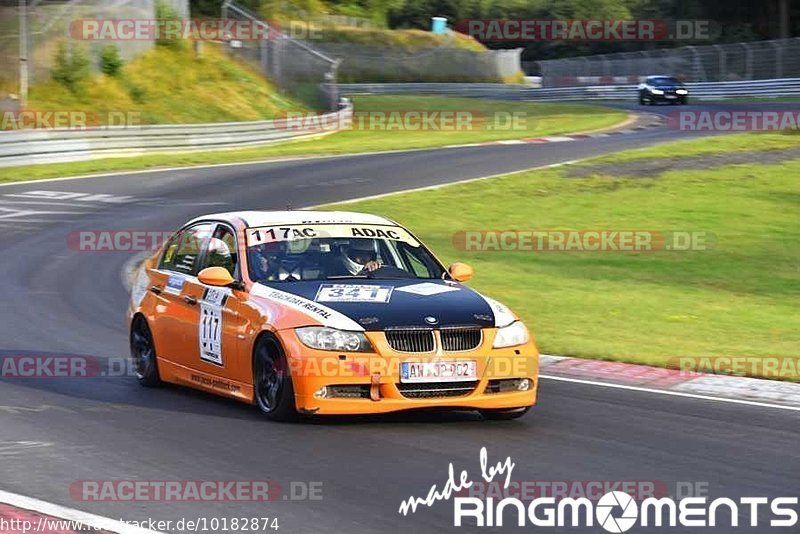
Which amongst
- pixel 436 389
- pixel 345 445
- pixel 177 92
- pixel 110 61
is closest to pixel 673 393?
pixel 436 389

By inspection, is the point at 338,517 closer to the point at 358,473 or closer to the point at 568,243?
the point at 358,473

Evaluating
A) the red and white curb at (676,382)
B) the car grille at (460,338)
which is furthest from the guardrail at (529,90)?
the car grille at (460,338)

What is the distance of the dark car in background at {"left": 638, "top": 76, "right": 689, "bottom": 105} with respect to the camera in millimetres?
62219

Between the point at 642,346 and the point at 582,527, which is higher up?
the point at 582,527

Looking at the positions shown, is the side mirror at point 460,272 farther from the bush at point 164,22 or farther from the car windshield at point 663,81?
the car windshield at point 663,81

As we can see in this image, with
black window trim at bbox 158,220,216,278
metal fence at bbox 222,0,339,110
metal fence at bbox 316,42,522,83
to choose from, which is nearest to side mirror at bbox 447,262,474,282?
black window trim at bbox 158,220,216,278

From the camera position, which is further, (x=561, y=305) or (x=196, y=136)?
(x=196, y=136)

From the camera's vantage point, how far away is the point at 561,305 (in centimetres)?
1659

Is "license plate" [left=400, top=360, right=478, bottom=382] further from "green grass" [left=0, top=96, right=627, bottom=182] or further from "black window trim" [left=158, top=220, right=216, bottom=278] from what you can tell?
"green grass" [left=0, top=96, right=627, bottom=182]

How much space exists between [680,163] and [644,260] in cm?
1244

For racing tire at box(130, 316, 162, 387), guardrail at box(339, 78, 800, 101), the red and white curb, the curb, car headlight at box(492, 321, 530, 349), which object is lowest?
guardrail at box(339, 78, 800, 101)

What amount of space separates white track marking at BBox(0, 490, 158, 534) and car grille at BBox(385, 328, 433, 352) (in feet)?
8.73

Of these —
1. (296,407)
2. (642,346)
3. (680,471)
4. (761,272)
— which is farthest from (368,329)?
(761,272)

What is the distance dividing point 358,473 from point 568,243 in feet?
51.1
